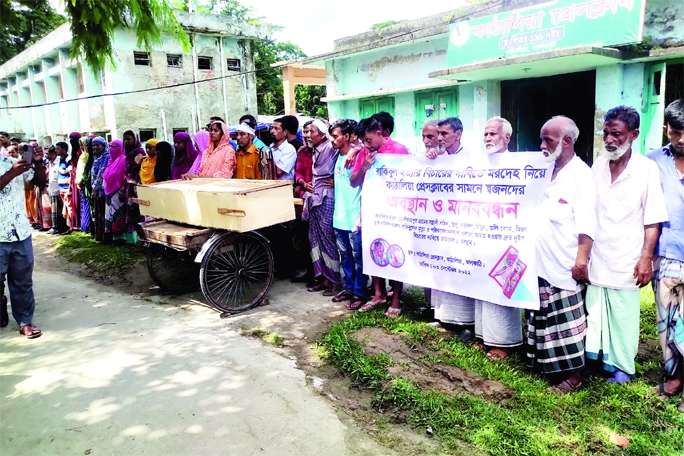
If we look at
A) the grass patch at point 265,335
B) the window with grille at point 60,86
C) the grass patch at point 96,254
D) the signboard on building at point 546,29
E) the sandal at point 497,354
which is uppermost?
the window with grille at point 60,86

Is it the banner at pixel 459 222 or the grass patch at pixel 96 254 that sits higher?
the banner at pixel 459 222

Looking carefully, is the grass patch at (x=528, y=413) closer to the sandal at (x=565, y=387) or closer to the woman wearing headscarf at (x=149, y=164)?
the sandal at (x=565, y=387)

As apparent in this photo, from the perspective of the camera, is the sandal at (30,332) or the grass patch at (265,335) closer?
the grass patch at (265,335)

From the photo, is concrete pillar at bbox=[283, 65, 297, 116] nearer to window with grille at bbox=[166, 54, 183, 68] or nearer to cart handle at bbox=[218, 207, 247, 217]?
window with grille at bbox=[166, 54, 183, 68]

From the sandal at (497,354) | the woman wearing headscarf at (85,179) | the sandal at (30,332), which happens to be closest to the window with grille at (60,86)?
the woman wearing headscarf at (85,179)

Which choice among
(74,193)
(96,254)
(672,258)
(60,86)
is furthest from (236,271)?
(60,86)

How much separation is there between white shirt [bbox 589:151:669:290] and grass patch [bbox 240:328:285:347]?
2593 millimetres

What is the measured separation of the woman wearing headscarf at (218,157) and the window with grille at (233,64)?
16.3 m

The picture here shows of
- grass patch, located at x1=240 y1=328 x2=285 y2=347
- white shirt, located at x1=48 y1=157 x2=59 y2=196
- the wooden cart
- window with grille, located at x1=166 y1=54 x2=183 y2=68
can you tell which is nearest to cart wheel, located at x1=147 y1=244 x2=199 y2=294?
the wooden cart

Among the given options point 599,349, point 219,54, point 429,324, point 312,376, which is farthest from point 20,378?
point 219,54

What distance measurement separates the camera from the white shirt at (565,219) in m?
3.17

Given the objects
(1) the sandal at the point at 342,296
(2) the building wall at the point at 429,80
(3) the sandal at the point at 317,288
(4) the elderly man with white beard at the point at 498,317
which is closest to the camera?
(4) the elderly man with white beard at the point at 498,317

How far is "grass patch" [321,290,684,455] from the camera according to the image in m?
2.72

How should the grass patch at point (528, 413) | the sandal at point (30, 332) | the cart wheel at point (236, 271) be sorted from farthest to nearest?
the cart wheel at point (236, 271) < the sandal at point (30, 332) < the grass patch at point (528, 413)
